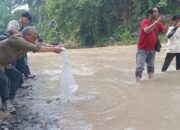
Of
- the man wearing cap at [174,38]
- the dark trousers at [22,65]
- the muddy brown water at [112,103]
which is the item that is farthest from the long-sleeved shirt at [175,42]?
the dark trousers at [22,65]

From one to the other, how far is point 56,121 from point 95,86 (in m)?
A: 2.93

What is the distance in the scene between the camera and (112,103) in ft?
24.0

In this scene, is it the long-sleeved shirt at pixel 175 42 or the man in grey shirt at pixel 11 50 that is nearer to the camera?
the man in grey shirt at pixel 11 50

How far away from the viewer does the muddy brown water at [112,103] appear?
6055 mm

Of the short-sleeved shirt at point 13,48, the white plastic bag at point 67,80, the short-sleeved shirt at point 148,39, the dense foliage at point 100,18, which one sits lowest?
the dense foliage at point 100,18

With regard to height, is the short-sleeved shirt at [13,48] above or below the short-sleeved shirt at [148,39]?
above

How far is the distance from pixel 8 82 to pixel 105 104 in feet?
5.81

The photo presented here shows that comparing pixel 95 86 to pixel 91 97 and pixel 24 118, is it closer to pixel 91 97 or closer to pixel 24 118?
pixel 91 97

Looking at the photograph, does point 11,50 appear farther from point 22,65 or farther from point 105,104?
point 22,65

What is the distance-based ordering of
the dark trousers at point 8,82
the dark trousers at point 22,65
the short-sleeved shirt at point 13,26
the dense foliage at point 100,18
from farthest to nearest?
the dense foliage at point 100,18 → the dark trousers at point 22,65 → the short-sleeved shirt at point 13,26 → the dark trousers at point 8,82

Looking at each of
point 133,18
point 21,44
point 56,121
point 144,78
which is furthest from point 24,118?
point 133,18

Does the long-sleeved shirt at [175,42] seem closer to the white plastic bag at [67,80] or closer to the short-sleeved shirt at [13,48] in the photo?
the white plastic bag at [67,80]

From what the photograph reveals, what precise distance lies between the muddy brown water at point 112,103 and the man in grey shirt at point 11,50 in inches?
25.5

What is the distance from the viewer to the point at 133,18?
3241 centimetres
